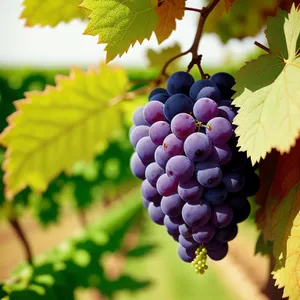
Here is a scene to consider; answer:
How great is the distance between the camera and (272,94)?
15.4 inches

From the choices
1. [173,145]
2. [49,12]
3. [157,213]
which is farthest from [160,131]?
[49,12]

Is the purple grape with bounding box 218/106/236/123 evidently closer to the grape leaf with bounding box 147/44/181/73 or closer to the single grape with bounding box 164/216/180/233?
the single grape with bounding box 164/216/180/233

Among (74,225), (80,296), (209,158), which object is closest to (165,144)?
(209,158)

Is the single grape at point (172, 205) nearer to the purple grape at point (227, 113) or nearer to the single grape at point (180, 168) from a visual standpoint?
the single grape at point (180, 168)

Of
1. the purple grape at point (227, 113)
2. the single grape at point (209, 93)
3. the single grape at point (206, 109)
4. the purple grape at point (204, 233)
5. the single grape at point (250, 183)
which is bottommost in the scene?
the purple grape at point (204, 233)

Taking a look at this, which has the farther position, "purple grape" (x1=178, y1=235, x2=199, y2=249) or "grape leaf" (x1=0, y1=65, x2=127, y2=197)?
"grape leaf" (x1=0, y1=65, x2=127, y2=197)

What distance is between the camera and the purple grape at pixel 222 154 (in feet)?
1.52

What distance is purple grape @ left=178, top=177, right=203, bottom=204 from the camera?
48cm

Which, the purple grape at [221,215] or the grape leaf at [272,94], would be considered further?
the purple grape at [221,215]

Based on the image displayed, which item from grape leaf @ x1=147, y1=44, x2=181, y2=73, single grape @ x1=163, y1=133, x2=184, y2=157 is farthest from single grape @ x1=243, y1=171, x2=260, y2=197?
grape leaf @ x1=147, y1=44, x2=181, y2=73

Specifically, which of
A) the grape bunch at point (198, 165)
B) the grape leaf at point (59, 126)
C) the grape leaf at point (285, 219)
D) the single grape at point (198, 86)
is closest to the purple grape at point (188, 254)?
the grape bunch at point (198, 165)

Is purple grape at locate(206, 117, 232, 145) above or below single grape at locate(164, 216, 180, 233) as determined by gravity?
above

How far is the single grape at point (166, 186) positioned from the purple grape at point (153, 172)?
0.01 metres

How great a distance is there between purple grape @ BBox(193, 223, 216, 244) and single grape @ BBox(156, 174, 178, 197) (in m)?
0.06
